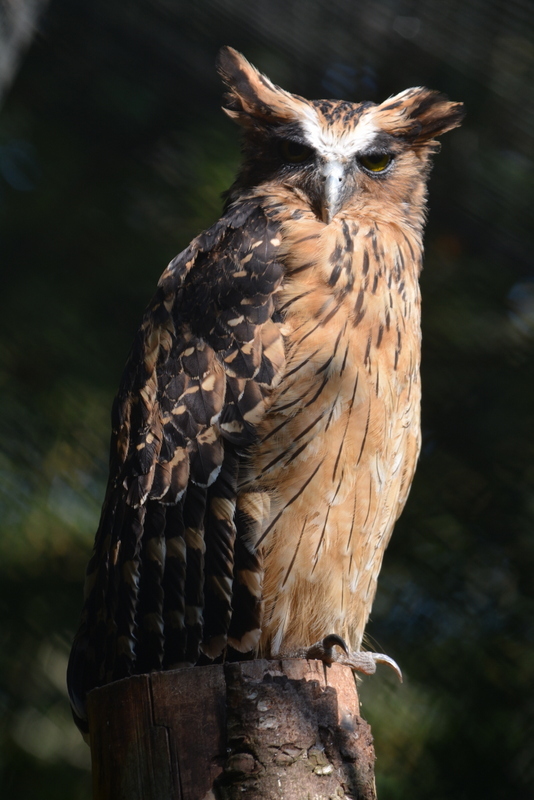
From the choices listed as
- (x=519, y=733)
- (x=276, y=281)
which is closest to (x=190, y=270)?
(x=276, y=281)

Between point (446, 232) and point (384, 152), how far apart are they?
2.85ft

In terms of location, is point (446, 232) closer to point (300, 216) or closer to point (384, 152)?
point (384, 152)

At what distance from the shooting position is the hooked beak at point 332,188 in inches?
83.7

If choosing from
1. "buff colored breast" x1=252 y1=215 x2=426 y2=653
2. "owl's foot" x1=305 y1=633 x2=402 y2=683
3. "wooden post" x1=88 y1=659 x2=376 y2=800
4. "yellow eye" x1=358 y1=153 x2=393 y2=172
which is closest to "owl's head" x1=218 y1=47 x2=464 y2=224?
"yellow eye" x1=358 y1=153 x2=393 y2=172

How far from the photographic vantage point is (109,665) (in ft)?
6.13

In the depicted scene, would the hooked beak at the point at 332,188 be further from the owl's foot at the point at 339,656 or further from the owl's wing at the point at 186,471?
the owl's foot at the point at 339,656

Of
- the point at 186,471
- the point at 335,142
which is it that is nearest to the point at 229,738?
the point at 186,471

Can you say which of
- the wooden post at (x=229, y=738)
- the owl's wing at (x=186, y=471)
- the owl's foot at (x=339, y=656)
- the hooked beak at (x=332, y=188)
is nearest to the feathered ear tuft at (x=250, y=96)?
the hooked beak at (x=332, y=188)

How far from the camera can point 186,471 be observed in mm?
1898

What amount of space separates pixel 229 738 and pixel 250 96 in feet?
6.08

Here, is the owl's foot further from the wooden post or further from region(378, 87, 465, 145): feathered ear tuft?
region(378, 87, 465, 145): feathered ear tuft

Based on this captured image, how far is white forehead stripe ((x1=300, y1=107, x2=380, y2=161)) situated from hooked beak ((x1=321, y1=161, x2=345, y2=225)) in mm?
43

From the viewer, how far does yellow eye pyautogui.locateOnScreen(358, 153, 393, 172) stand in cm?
233

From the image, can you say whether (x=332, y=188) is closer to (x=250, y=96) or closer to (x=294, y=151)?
(x=294, y=151)
